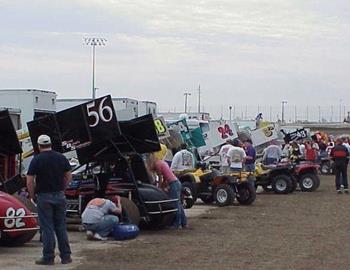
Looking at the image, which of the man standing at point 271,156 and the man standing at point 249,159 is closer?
the man standing at point 249,159

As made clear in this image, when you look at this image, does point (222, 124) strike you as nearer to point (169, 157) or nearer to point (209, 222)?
point (169, 157)

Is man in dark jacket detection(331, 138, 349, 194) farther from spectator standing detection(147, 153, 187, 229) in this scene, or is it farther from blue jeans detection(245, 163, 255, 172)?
spectator standing detection(147, 153, 187, 229)

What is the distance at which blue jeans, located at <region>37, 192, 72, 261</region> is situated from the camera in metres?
10.7

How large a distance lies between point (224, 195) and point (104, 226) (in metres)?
7.63

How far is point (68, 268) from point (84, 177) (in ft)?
14.5

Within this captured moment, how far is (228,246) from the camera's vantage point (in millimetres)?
12750

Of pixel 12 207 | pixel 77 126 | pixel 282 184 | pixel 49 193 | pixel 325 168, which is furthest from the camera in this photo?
pixel 325 168

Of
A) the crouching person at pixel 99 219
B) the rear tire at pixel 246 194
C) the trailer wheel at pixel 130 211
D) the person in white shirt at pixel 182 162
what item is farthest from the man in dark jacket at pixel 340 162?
the crouching person at pixel 99 219

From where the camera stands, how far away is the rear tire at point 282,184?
84.0ft

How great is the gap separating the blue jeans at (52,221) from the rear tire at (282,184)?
1550 centimetres

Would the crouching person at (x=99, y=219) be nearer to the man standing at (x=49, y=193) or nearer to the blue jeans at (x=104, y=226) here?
the blue jeans at (x=104, y=226)

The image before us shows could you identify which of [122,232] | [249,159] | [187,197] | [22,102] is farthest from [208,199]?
[122,232]

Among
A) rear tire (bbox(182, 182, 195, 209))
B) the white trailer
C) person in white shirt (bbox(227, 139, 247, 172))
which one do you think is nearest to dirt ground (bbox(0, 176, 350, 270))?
rear tire (bbox(182, 182, 195, 209))

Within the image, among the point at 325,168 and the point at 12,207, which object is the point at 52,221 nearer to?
the point at 12,207
